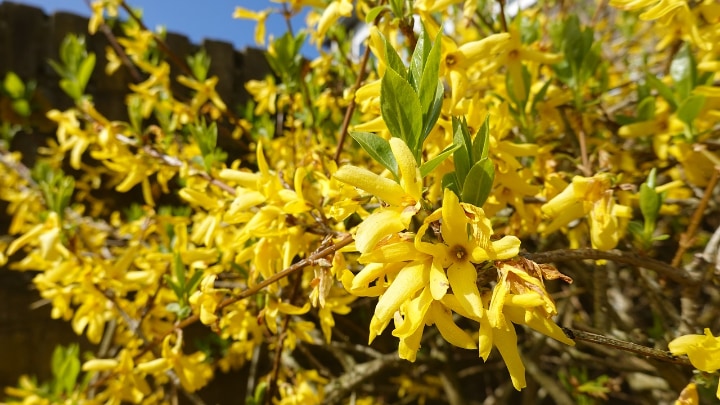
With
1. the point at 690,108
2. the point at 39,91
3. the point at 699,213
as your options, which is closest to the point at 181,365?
the point at 699,213

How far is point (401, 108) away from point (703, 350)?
495 mm

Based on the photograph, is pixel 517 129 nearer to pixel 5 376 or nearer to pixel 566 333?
pixel 566 333

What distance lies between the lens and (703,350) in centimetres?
61

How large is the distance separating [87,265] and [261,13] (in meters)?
0.91

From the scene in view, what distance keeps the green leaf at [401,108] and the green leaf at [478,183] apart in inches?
3.2

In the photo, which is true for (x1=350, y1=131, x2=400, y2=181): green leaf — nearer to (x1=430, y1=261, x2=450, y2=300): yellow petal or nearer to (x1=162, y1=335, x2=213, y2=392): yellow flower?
(x1=430, y1=261, x2=450, y2=300): yellow petal

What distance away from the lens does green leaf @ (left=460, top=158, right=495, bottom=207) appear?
1.90 feet

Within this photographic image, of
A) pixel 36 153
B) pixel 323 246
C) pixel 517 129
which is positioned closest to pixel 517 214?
pixel 517 129

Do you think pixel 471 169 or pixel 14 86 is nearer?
pixel 471 169

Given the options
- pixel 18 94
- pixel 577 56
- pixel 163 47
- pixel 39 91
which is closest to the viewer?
pixel 577 56

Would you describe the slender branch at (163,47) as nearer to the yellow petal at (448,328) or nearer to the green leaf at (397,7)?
the green leaf at (397,7)

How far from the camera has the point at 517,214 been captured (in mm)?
1058

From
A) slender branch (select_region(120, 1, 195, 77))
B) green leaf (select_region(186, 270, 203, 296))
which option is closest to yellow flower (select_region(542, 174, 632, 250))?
green leaf (select_region(186, 270, 203, 296))

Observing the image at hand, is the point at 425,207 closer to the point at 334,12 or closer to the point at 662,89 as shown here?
the point at 334,12
